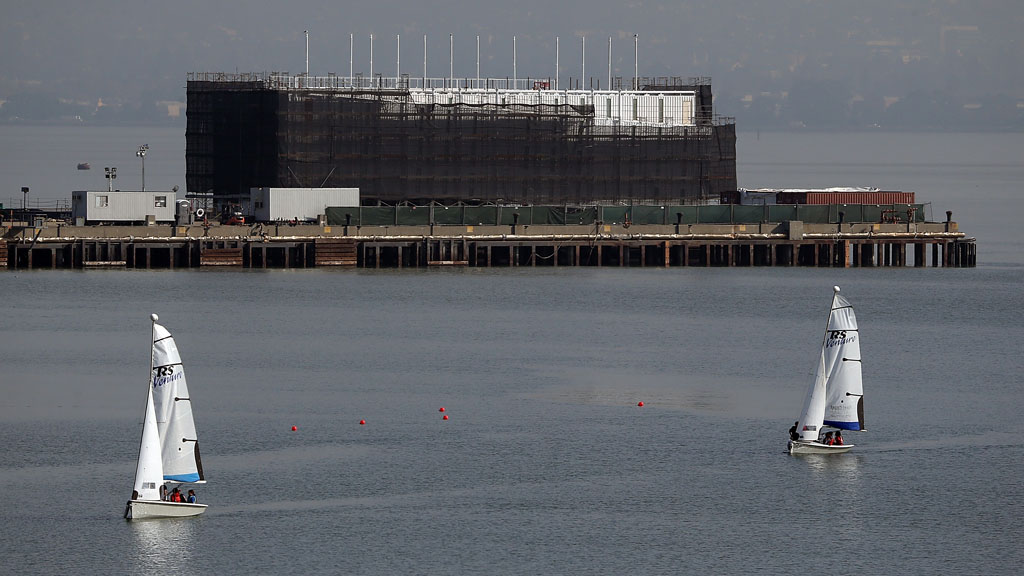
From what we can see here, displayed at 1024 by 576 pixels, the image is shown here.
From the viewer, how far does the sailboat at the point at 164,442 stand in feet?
191

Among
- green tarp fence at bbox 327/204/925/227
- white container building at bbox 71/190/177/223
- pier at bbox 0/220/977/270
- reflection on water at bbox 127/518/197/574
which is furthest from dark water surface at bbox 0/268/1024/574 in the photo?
green tarp fence at bbox 327/204/925/227

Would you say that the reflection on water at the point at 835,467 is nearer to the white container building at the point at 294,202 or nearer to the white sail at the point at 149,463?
the white sail at the point at 149,463

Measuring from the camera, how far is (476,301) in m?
123

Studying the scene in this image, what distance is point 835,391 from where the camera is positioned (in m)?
72.7

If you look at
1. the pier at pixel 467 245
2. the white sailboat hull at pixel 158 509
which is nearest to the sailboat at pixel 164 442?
the white sailboat hull at pixel 158 509

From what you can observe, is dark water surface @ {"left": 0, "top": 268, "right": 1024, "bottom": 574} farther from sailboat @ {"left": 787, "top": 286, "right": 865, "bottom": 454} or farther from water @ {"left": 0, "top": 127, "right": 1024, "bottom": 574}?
sailboat @ {"left": 787, "top": 286, "right": 865, "bottom": 454}

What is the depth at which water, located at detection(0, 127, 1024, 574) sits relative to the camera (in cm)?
5856

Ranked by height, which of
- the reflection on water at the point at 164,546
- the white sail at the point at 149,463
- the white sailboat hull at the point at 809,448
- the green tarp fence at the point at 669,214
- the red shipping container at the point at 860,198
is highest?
the red shipping container at the point at 860,198

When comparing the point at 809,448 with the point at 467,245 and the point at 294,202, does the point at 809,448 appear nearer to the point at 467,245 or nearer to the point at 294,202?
the point at 467,245

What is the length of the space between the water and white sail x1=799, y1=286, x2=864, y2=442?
1.66 m

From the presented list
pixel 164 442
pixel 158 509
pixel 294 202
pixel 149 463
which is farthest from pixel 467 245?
pixel 149 463

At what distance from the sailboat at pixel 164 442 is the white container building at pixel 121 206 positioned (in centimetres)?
8176

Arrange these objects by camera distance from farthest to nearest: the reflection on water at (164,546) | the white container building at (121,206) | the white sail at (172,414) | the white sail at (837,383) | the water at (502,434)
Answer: the white container building at (121,206), the white sail at (837,383), the water at (502,434), the white sail at (172,414), the reflection on water at (164,546)

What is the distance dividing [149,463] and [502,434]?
795 inches
